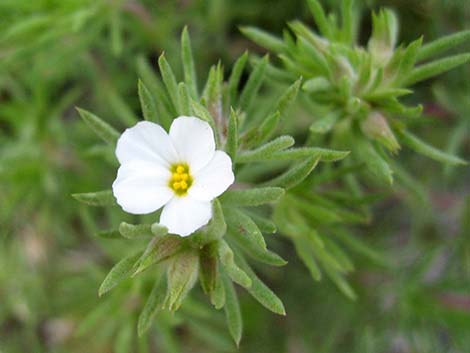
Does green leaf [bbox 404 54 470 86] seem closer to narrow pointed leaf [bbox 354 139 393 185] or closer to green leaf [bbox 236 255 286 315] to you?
narrow pointed leaf [bbox 354 139 393 185]

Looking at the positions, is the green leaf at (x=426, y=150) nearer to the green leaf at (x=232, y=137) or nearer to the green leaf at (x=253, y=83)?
the green leaf at (x=253, y=83)

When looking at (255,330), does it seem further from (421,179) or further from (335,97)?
(335,97)

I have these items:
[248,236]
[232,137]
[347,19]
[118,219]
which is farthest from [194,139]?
[118,219]

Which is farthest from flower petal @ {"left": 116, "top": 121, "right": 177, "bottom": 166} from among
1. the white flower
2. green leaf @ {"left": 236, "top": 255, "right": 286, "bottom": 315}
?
green leaf @ {"left": 236, "top": 255, "right": 286, "bottom": 315}

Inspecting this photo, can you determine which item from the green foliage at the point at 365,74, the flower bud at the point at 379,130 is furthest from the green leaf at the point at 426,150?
the flower bud at the point at 379,130

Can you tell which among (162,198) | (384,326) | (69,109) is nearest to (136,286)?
(162,198)
